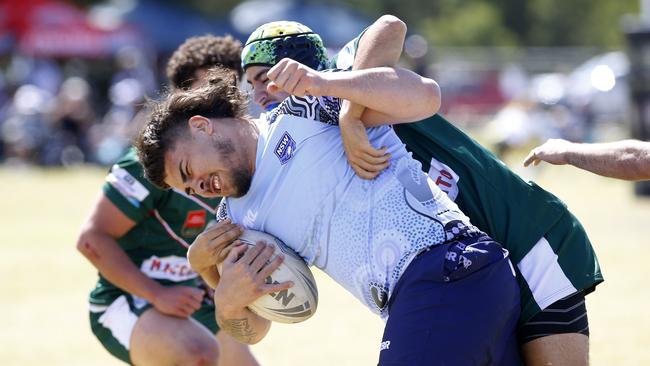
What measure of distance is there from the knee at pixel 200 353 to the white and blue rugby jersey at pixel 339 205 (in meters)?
1.29

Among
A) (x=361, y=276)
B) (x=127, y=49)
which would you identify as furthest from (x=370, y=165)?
(x=127, y=49)

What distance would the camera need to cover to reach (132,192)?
529 cm

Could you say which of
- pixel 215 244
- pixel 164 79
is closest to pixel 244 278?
pixel 215 244

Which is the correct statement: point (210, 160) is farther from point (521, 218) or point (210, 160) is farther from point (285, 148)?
point (521, 218)

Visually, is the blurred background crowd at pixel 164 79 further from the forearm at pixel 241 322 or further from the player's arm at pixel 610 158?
the player's arm at pixel 610 158

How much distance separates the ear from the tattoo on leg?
772 mm

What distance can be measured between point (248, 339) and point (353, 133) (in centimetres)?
103

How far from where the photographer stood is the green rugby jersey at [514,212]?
13.4ft

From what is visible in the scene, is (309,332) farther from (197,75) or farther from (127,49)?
(127,49)

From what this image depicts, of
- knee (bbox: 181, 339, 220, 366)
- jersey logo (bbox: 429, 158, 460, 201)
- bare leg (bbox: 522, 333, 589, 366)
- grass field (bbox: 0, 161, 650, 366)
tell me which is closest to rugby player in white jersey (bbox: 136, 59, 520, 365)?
bare leg (bbox: 522, 333, 589, 366)

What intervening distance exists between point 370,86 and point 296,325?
552 centimetres

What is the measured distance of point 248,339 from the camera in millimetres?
4250

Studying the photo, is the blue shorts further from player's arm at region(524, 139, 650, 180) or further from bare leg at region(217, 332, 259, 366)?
bare leg at region(217, 332, 259, 366)

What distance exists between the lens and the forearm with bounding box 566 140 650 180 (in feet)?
12.9
